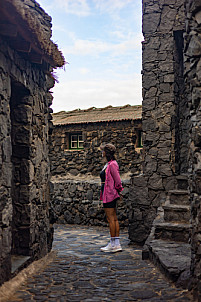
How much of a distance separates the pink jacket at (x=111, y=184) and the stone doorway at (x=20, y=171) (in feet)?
5.48

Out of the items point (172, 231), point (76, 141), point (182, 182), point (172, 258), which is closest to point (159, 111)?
point (182, 182)

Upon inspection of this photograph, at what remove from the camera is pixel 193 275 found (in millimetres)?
3184

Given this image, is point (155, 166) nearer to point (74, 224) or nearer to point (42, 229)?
point (42, 229)

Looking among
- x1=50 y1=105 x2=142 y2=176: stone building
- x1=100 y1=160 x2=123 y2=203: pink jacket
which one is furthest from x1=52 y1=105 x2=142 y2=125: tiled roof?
x1=100 y1=160 x2=123 y2=203: pink jacket

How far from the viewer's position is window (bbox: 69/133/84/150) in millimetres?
13648

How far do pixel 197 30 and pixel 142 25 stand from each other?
Answer: 4.54 meters

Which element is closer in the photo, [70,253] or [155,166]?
[70,253]

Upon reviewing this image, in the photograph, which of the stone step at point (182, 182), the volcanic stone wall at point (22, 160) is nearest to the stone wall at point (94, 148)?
the stone step at point (182, 182)

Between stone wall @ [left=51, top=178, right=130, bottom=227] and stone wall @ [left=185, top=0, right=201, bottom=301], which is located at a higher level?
stone wall @ [left=185, top=0, right=201, bottom=301]

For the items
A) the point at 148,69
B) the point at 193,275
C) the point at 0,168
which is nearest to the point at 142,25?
the point at 148,69

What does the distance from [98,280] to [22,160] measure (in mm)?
1825

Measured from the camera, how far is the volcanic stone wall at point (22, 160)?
3.68 metres

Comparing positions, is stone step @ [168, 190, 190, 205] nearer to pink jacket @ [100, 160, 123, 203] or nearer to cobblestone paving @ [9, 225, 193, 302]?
pink jacket @ [100, 160, 123, 203]

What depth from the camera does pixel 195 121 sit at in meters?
3.09
